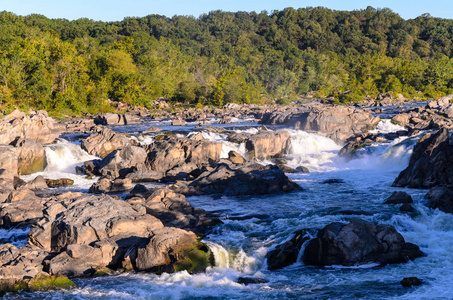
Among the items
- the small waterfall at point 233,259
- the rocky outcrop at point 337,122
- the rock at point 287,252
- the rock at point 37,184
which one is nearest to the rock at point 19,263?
the small waterfall at point 233,259

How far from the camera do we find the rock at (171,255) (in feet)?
43.8

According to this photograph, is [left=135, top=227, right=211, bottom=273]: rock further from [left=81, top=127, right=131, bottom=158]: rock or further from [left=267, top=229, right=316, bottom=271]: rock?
[left=81, top=127, right=131, bottom=158]: rock

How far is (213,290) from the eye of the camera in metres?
12.1

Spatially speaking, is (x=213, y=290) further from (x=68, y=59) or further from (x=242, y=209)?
(x=68, y=59)

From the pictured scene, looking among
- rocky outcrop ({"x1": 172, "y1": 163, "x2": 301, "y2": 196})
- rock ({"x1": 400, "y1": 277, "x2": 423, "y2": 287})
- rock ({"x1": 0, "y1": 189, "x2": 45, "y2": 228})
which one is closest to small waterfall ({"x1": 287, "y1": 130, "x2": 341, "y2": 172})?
rocky outcrop ({"x1": 172, "y1": 163, "x2": 301, "y2": 196})

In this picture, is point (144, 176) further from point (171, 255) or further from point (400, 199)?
point (400, 199)

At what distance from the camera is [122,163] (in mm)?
28016

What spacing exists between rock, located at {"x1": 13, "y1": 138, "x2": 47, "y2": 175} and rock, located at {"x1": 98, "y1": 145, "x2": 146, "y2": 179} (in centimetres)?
427

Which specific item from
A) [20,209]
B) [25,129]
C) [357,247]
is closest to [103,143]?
[25,129]

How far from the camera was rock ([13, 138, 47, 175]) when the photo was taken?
28234mm

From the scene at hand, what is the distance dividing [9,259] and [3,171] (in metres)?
13.1

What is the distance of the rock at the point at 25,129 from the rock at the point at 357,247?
24.7 meters

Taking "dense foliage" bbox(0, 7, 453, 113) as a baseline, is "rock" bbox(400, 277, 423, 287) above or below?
below

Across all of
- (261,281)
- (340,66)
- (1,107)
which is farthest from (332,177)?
(340,66)
